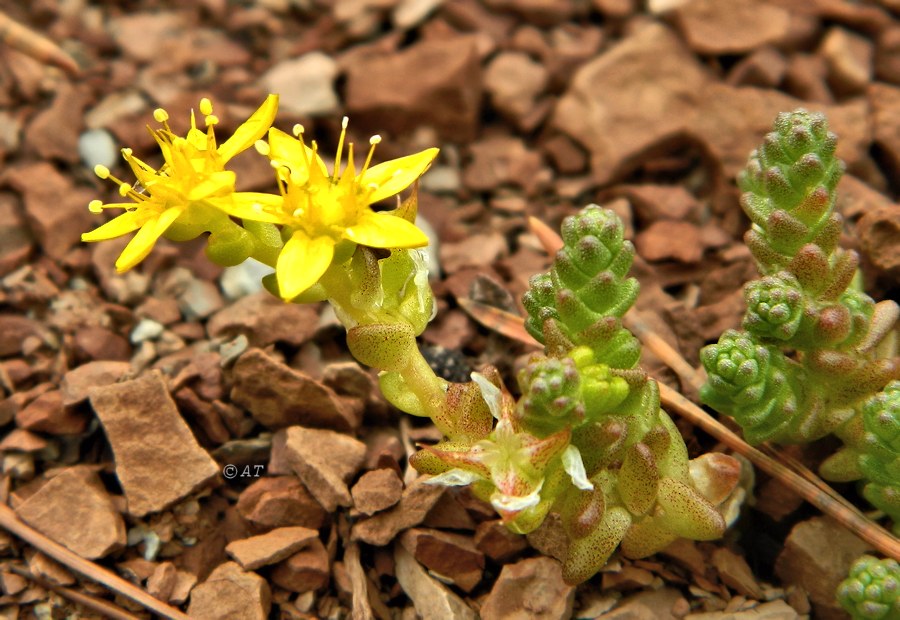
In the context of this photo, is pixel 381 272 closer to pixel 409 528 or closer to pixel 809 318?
pixel 409 528

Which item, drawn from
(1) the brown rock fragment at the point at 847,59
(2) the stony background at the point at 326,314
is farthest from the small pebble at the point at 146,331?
(1) the brown rock fragment at the point at 847,59

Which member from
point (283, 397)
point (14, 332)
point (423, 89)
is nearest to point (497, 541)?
point (283, 397)

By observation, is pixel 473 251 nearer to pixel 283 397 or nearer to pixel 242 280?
pixel 242 280

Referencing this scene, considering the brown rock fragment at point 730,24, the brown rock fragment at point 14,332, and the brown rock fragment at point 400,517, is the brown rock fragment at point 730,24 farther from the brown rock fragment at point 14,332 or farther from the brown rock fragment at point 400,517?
the brown rock fragment at point 14,332

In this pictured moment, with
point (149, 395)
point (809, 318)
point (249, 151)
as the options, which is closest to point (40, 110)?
point (249, 151)

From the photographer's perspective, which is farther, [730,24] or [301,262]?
[730,24]

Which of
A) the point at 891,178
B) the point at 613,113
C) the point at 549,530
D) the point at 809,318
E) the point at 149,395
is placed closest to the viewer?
the point at 809,318
